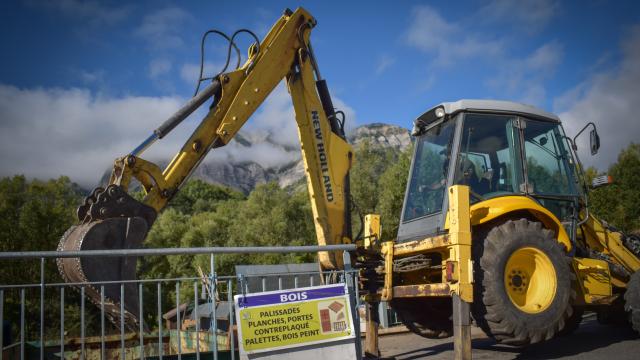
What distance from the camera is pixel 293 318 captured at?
13.3ft

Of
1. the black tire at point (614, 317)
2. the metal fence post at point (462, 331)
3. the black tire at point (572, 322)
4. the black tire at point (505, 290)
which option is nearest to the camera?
the metal fence post at point (462, 331)

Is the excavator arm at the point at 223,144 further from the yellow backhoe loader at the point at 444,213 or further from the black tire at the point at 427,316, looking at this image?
the black tire at the point at 427,316

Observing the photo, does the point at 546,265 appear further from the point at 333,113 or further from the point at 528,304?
the point at 333,113

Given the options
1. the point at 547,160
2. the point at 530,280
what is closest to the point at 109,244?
the point at 530,280

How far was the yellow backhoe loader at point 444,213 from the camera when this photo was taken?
555 centimetres

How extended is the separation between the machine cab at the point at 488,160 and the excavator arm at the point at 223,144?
132 cm

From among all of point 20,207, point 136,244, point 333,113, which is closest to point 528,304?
point 333,113

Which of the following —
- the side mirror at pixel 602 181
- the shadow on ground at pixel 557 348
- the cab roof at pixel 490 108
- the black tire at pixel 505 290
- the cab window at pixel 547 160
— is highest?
the cab roof at pixel 490 108

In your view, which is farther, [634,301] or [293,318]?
[634,301]

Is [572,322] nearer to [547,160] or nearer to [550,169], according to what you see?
[550,169]

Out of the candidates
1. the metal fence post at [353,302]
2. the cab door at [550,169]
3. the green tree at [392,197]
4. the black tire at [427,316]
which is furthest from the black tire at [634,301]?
the green tree at [392,197]

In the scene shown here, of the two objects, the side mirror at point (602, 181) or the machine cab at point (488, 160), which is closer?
the machine cab at point (488, 160)

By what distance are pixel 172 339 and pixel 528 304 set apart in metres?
6.57

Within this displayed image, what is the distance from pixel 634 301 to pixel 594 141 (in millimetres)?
2030
